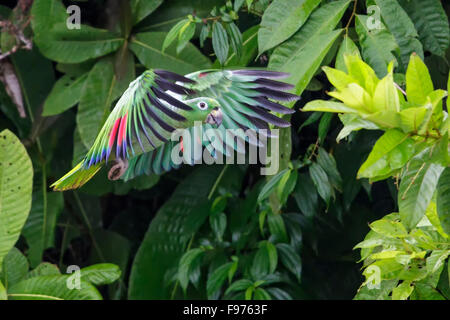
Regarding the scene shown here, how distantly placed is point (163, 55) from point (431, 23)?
0.56 meters

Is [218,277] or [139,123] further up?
[139,123]

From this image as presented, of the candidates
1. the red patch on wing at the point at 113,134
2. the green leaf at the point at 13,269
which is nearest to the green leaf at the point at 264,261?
the green leaf at the point at 13,269

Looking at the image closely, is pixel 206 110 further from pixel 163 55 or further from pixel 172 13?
pixel 172 13

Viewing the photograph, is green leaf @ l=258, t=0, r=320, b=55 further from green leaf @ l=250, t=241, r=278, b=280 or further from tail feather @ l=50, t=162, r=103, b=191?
green leaf @ l=250, t=241, r=278, b=280

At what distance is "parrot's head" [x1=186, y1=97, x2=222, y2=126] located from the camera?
1.98ft

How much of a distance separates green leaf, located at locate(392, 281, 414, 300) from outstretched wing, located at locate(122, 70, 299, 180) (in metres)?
0.31

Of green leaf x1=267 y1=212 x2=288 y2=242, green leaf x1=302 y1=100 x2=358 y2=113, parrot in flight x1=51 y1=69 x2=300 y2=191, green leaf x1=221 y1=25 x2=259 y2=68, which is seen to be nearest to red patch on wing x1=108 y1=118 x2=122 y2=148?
parrot in flight x1=51 y1=69 x2=300 y2=191

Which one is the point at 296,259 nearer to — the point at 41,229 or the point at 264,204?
the point at 264,204

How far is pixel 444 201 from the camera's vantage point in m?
0.63

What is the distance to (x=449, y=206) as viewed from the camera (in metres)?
0.63

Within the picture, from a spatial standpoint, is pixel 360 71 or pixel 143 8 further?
pixel 143 8

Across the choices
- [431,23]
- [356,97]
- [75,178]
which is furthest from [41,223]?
[356,97]

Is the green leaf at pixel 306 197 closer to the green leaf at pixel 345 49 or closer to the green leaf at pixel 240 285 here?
the green leaf at pixel 240 285

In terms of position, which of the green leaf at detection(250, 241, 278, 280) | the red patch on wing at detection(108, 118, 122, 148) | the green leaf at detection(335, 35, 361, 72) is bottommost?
the green leaf at detection(250, 241, 278, 280)
